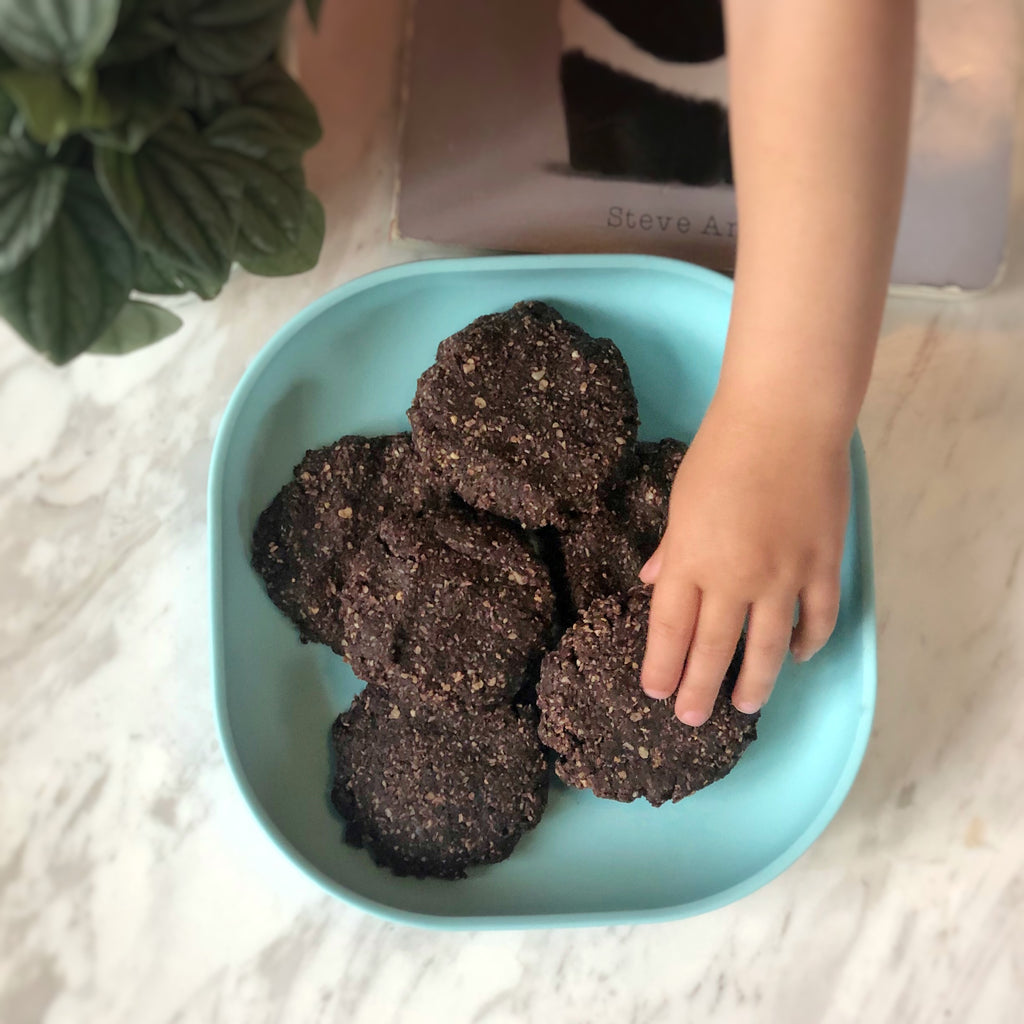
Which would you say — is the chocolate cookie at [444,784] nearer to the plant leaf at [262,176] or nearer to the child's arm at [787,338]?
the child's arm at [787,338]

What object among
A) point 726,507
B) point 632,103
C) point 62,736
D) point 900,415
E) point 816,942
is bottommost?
point 816,942

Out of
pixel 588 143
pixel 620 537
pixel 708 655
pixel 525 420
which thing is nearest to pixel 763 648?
pixel 708 655

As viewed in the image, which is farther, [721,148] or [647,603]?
[721,148]

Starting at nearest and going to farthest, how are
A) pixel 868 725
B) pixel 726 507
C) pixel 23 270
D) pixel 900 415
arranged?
pixel 23 270
pixel 726 507
pixel 868 725
pixel 900 415

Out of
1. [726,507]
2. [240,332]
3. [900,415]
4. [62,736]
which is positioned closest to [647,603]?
[726,507]

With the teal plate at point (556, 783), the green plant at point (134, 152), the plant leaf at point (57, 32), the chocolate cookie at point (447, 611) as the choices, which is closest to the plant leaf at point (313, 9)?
the green plant at point (134, 152)

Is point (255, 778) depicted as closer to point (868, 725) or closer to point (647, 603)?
point (647, 603)

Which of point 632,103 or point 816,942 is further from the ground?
point 632,103

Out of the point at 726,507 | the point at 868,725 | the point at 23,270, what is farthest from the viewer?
the point at 868,725
